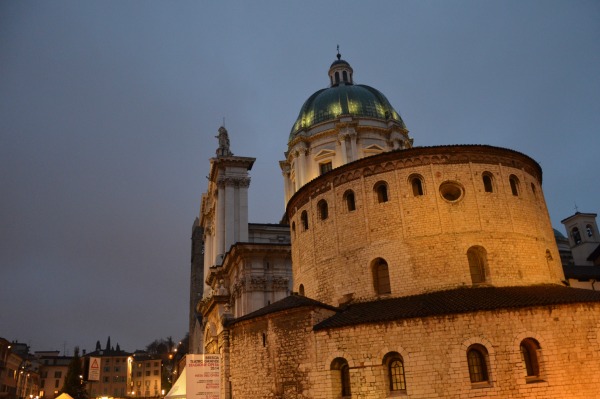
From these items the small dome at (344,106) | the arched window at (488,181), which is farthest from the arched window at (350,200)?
the small dome at (344,106)

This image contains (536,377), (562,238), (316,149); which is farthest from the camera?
(562,238)

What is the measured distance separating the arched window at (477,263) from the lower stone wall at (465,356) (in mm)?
3632

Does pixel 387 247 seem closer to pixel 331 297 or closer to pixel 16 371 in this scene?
pixel 331 297

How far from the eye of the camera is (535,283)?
21766 mm

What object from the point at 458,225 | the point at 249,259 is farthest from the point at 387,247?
the point at 249,259

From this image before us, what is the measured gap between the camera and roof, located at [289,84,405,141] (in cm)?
4894

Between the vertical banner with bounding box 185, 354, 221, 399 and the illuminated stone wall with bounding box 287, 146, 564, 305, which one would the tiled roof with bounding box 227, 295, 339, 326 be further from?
the vertical banner with bounding box 185, 354, 221, 399

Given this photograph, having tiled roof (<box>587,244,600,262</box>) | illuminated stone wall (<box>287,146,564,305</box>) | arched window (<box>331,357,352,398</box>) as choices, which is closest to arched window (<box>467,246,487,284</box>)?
illuminated stone wall (<box>287,146,564,305</box>)

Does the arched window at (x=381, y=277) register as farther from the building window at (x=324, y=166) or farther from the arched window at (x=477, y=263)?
the building window at (x=324, y=166)

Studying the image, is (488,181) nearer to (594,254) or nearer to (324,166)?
(324,166)

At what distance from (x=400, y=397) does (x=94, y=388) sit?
350 ft

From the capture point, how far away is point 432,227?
22094 millimetres

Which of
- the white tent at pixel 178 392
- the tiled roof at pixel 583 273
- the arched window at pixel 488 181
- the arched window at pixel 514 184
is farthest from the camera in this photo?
the white tent at pixel 178 392

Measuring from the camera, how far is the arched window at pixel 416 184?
2300 centimetres
